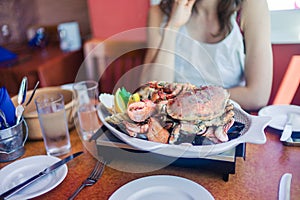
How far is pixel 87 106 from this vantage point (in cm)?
87

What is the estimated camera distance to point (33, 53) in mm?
2014

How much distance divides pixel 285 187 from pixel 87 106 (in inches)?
23.1

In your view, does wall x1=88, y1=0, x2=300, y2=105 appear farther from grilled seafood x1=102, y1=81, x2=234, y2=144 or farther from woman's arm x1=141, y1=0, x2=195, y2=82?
grilled seafood x1=102, y1=81, x2=234, y2=144

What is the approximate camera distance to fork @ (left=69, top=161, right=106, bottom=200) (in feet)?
1.85

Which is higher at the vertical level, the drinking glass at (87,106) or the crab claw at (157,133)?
the crab claw at (157,133)

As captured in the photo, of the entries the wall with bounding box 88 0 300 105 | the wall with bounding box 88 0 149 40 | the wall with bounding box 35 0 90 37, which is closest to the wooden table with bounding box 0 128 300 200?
the wall with bounding box 88 0 300 105

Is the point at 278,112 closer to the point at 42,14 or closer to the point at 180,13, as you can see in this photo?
the point at 180,13

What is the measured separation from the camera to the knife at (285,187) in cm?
51

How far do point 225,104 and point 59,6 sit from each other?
6.90 ft

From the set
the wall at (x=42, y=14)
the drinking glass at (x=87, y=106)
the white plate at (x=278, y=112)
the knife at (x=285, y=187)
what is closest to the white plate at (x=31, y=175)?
the drinking glass at (x=87, y=106)

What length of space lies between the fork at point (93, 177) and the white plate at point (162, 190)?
8 cm

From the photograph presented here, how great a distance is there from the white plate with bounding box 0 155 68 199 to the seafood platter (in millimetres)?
161

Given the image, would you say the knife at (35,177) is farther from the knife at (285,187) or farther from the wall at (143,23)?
the wall at (143,23)

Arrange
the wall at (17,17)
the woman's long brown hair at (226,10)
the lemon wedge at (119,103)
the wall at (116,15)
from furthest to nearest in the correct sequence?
1. the wall at (17,17)
2. the wall at (116,15)
3. the woman's long brown hair at (226,10)
4. the lemon wedge at (119,103)
